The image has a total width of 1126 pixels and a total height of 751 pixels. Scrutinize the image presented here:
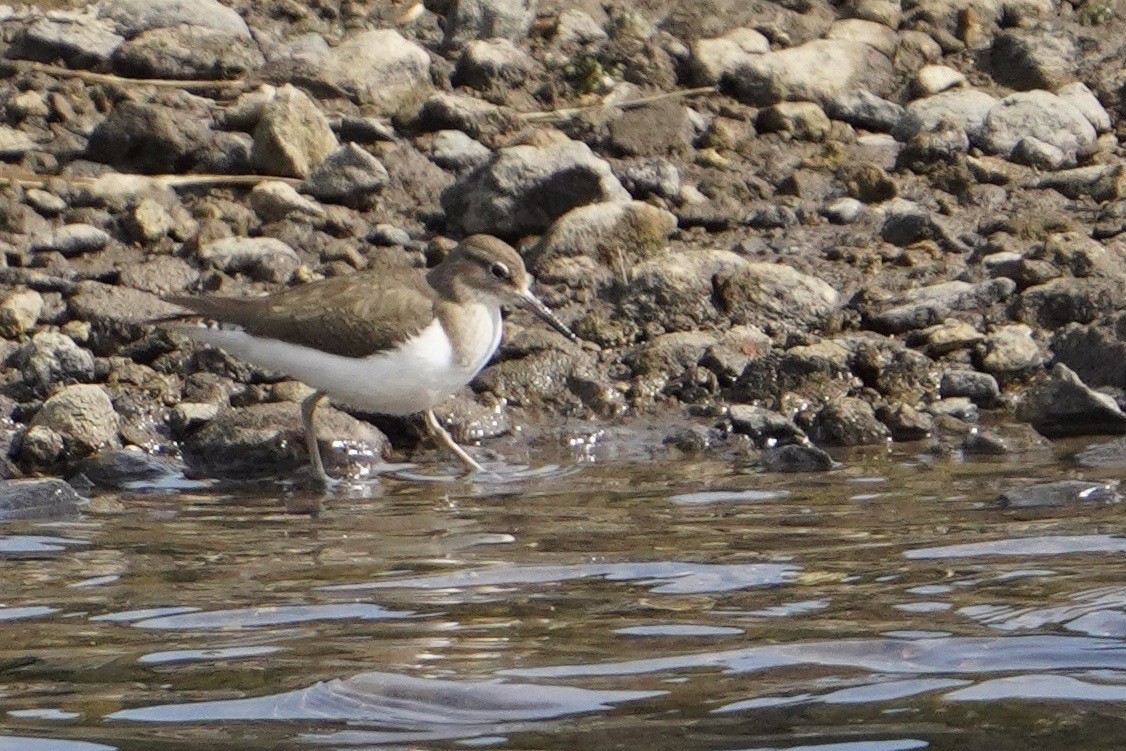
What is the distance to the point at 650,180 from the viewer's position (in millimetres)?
10516

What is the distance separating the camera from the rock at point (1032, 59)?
11875 mm

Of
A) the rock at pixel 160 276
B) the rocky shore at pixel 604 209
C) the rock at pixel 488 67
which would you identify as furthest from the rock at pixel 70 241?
the rock at pixel 488 67

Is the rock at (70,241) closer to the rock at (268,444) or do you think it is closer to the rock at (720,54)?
the rock at (268,444)

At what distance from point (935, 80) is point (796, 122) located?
39.8 inches

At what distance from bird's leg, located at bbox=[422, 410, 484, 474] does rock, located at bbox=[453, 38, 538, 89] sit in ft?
9.47

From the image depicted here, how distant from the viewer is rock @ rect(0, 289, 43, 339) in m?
9.05

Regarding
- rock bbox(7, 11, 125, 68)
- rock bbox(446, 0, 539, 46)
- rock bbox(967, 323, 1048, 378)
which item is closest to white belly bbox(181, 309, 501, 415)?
rock bbox(967, 323, 1048, 378)

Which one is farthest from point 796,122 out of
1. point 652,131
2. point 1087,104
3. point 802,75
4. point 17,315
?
point 17,315

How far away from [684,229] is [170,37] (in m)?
3.01

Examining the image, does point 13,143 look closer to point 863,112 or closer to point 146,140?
point 146,140

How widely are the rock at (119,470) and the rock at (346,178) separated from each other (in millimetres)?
2484

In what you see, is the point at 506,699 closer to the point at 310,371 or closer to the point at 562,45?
the point at 310,371

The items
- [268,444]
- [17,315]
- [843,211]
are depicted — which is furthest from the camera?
[843,211]

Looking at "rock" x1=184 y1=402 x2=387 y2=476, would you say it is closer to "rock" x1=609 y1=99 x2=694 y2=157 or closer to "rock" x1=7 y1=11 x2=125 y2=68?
"rock" x1=609 y1=99 x2=694 y2=157
